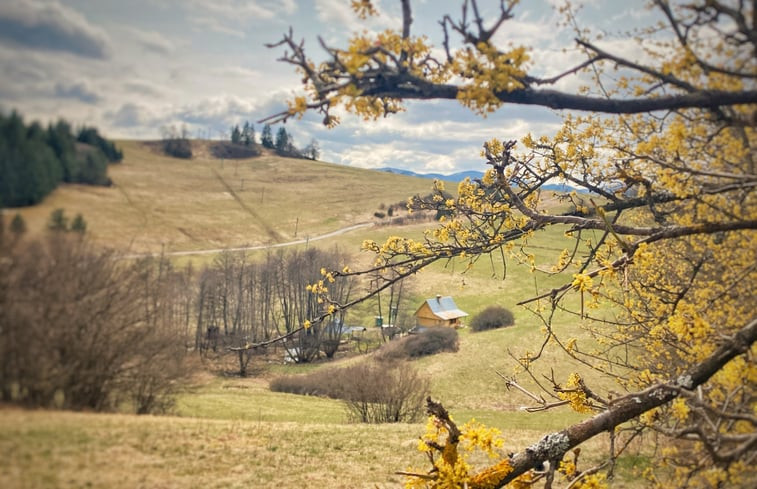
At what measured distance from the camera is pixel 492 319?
12.5m

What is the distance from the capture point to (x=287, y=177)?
9383 millimetres

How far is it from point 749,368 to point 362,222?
8.61m

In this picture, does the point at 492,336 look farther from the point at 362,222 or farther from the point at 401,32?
the point at 401,32

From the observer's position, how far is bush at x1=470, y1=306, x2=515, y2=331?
11945 millimetres

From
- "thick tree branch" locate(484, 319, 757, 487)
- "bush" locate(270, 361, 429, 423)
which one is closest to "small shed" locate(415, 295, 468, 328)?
"bush" locate(270, 361, 429, 423)

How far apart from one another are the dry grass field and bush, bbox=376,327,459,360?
14.0 inches

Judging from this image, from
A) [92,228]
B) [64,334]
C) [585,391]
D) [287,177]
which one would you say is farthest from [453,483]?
[287,177]

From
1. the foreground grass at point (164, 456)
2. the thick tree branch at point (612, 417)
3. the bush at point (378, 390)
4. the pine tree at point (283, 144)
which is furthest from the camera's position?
the bush at point (378, 390)

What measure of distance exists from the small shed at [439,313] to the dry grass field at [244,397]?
1.83 meters

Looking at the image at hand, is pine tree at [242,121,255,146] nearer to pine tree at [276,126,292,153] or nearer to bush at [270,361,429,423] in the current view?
pine tree at [276,126,292,153]

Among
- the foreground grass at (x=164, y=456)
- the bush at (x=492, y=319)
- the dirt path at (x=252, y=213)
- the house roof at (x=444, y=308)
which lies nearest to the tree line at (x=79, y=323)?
the foreground grass at (x=164, y=456)

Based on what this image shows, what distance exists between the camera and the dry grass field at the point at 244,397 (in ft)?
6.65

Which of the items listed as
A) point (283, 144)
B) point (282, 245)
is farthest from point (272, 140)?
point (282, 245)

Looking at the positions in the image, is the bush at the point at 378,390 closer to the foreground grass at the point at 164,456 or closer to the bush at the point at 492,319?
the bush at the point at 492,319
